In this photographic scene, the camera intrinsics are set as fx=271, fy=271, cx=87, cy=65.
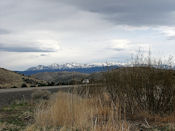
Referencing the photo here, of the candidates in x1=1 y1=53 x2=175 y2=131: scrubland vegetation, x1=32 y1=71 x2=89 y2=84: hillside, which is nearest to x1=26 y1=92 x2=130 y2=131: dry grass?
x1=1 y1=53 x2=175 y2=131: scrubland vegetation

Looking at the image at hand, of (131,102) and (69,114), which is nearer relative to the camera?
(69,114)

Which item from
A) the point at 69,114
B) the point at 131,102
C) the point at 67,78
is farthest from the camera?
the point at 67,78

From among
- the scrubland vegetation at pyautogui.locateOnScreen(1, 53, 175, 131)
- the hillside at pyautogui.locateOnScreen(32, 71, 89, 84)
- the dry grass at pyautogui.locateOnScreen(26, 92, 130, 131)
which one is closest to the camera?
the dry grass at pyautogui.locateOnScreen(26, 92, 130, 131)

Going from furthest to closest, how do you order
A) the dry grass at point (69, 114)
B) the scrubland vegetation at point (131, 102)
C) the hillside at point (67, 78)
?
the hillside at point (67, 78) → the scrubland vegetation at point (131, 102) → the dry grass at point (69, 114)

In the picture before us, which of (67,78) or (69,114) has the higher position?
(67,78)

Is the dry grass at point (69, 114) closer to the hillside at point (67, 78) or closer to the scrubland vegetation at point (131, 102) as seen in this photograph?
the scrubland vegetation at point (131, 102)

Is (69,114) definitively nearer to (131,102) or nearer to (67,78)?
(131,102)

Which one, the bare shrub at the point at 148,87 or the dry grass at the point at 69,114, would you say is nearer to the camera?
the dry grass at the point at 69,114

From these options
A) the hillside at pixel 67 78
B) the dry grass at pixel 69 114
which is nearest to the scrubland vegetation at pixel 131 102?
the dry grass at pixel 69 114

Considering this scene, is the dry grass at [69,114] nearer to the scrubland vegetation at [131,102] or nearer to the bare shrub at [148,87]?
the scrubland vegetation at [131,102]

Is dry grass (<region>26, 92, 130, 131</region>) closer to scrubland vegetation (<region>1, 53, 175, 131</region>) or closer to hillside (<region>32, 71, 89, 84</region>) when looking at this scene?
scrubland vegetation (<region>1, 53, 175, 131</region>)

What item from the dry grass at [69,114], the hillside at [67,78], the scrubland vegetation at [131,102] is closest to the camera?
the dry grass at [69,114]

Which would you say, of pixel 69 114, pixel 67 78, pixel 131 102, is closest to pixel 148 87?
pixel 131 102

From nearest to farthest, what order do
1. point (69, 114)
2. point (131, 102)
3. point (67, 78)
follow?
point (69, 114)
point (131, 102)
point (67, 78)
